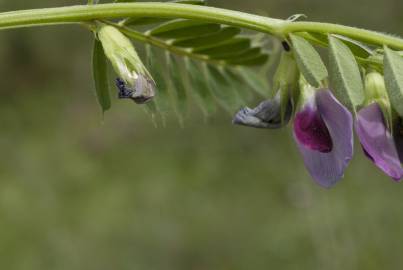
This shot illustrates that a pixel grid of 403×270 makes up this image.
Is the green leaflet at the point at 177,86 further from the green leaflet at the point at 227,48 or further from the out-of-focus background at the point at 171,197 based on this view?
the out-of-focus background at the point at 171,197

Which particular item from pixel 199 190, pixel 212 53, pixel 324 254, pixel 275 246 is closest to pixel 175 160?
pixel 199 190

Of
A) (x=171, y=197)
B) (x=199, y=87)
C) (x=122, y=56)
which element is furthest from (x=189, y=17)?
(x=171, y=197)

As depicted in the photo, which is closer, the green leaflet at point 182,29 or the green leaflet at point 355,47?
the green leaflet at point 355,47

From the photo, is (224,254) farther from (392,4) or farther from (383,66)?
(383,66)

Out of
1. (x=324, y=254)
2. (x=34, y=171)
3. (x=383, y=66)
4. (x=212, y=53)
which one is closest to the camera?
(x=383, y=66)

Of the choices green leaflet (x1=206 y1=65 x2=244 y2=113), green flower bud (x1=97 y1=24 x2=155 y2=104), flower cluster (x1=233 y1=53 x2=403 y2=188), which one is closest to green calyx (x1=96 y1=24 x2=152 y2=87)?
green flower bud (x1=97 y1=24 x2=155 y2=104)

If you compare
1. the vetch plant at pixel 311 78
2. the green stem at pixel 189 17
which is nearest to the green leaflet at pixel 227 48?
the vetch plant at pixel 311 78

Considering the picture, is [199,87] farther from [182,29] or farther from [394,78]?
[394,78]
